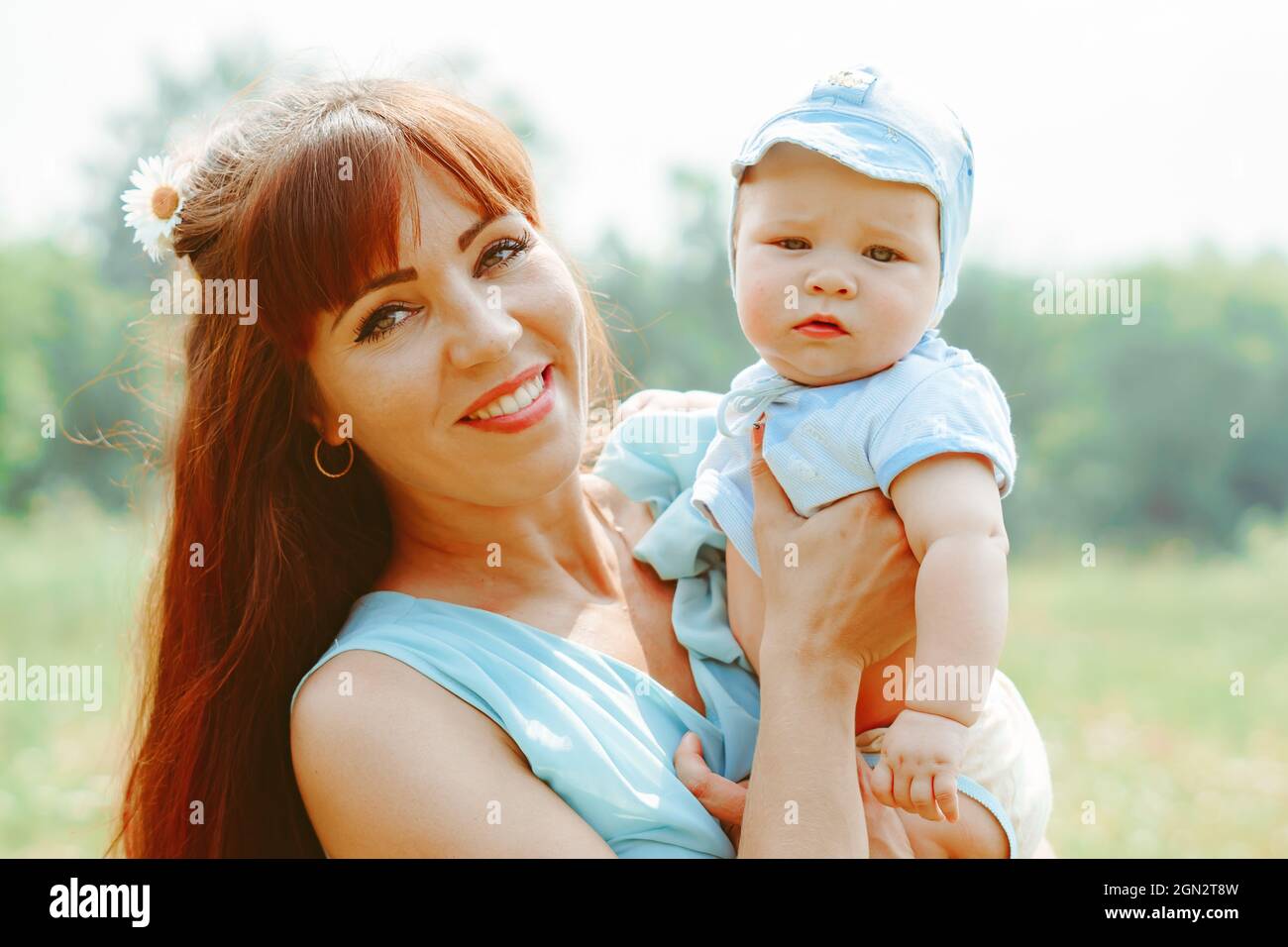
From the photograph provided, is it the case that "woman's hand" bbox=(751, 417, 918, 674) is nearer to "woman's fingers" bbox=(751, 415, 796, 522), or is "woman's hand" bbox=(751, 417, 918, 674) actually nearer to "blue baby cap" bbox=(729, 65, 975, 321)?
"woman's fingers" bbox=(751, 415, 796, 522)

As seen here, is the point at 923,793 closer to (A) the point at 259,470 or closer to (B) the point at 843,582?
(B) the point at 843,582

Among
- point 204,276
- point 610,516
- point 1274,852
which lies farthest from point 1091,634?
point 204,276

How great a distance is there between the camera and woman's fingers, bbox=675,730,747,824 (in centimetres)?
176

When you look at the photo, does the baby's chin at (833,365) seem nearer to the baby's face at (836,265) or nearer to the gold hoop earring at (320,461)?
the baby's face at (836,265)

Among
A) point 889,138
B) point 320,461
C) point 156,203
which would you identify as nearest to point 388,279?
point 320,461

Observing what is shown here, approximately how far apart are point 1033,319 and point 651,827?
13.3 metres

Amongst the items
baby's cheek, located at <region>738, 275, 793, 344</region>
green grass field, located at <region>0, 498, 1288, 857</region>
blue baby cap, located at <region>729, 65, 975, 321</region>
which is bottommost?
green grass field, located at <region>0, 498, 1288, 857</region>

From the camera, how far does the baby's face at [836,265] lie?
1709 mm

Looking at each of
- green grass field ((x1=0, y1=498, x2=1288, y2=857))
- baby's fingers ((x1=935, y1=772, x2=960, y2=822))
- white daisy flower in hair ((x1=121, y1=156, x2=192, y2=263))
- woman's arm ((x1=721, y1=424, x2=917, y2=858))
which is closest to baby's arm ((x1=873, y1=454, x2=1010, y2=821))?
baby's fingers ((x1=935, y1=772, x2=960, y2=822))

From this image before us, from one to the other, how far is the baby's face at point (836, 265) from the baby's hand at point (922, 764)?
53cm

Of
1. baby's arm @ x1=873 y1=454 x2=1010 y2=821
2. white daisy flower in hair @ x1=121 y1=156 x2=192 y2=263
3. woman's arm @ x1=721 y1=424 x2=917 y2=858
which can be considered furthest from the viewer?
white daisy flower in hair @ x1=121 y1=156 x2=192 y2=263

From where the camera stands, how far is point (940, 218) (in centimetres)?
176

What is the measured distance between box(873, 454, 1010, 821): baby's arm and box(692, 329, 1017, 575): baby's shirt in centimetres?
6
